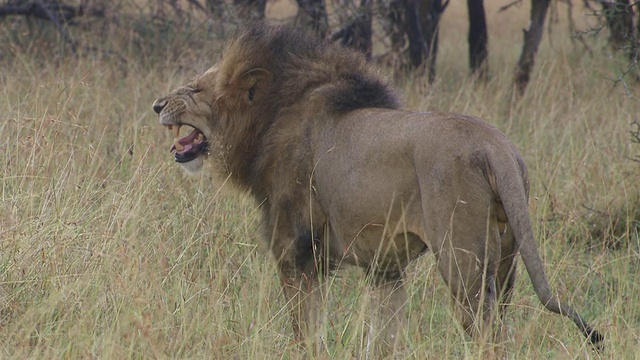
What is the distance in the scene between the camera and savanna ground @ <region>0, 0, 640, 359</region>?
3.68m

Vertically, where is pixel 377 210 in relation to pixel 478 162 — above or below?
below

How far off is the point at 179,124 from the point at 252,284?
0.80 meters

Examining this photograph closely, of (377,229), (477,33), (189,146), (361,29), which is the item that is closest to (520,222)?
(377,229)

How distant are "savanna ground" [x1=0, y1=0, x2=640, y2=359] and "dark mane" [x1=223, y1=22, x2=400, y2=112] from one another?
673mm

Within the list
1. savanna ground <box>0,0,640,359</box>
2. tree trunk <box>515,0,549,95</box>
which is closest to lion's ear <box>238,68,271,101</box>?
savanna ground <box>0,0,640,359</box>

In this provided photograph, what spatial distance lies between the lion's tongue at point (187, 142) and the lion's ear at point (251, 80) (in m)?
0.31

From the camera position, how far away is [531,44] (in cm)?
892

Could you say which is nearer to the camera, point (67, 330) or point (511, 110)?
point (67, 330)

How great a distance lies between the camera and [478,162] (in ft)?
11.4

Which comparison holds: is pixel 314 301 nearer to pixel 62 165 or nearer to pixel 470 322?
pixel 470 322

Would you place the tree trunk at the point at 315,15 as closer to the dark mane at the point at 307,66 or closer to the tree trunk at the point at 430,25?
the tree trunk at the point at 430,25

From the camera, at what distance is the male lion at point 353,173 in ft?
11.3

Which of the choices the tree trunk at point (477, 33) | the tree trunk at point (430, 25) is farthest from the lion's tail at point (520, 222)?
the tree trunk at point (477, 33)

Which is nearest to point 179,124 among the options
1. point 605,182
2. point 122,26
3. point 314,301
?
point 314,301
